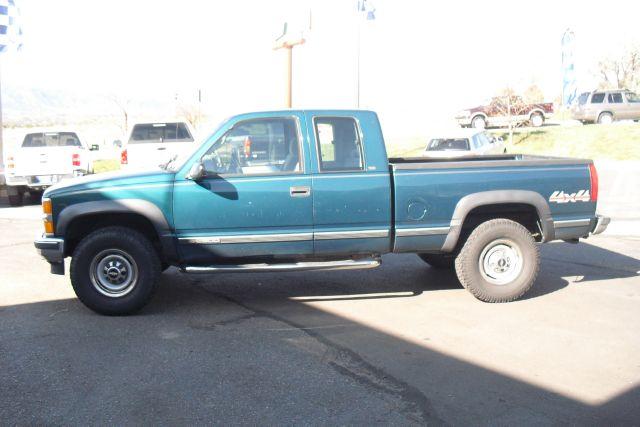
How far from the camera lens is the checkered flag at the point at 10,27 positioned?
18.7 m

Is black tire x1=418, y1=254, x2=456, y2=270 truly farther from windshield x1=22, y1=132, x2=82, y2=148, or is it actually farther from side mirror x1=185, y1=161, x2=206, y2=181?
windshield x1=22, y1=132, x2=82, y2=148

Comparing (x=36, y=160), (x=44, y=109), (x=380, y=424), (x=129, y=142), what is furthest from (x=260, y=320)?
(x=44, y=109)

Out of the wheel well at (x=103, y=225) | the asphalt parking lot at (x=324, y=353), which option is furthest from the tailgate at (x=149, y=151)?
the wheel well at (x=103, y=225)

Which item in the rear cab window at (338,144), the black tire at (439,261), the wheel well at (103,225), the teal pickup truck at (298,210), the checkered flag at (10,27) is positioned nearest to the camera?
the teal pickup truck at (298,210)

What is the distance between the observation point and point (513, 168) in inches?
258

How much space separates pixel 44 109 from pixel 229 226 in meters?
150

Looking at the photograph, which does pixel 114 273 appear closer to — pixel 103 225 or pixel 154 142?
pixel 103 225

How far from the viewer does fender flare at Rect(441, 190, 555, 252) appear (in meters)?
6.42

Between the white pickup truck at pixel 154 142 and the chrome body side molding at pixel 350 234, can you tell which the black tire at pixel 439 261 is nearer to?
the chrome body side molding at pixel 350 234

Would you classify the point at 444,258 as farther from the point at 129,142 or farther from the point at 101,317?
the point at 129,142

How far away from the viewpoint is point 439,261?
26.9 feet

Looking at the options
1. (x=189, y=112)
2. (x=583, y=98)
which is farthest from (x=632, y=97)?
(x=189, y=112)

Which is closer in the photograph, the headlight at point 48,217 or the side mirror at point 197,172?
the side mirror at point 197,172

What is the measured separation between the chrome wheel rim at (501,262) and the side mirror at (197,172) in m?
2.98
